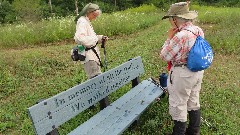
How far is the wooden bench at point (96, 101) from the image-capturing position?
3.62 meters

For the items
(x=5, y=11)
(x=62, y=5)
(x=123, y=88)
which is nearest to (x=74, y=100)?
(x=123, y=88)

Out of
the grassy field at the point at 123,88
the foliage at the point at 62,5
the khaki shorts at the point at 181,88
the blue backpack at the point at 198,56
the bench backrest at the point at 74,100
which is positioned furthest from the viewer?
the foliage at the point at 62,5

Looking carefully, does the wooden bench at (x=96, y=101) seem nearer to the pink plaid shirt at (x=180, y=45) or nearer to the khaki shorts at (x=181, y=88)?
the khaki shorts at (x=181, y=88)

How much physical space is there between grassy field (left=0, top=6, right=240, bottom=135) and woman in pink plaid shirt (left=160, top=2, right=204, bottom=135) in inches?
31.7

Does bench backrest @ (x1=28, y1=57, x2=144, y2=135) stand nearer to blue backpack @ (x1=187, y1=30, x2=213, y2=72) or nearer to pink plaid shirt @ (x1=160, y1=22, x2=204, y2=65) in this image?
pink plaid shirt @ (x1=160, y1=22, x2=204, y2=65)

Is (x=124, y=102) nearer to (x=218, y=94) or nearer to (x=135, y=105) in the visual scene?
(x=135, y=105)

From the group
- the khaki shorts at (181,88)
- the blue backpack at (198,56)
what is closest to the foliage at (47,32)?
the khaki shorts at (181,88)

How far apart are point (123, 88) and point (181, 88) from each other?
8.82 ft

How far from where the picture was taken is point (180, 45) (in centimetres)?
396

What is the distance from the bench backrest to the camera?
3.53 meters

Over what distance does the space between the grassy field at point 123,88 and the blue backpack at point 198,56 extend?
1.38m

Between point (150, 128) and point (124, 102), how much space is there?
579 millimetres

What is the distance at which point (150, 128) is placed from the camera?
16.1ft

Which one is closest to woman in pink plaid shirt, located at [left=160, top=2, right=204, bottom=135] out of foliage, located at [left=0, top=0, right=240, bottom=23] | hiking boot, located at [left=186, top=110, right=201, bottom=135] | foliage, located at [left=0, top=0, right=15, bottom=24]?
hiking boot, located at [left=186, top=110, right=201, bottom=135]
